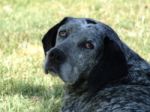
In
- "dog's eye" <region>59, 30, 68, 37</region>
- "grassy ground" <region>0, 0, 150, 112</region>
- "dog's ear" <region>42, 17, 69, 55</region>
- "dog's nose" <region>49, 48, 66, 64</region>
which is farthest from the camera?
"grassy ground" <region>0, 0, 150, 112</region>

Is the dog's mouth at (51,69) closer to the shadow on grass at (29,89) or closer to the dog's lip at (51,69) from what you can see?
the dog's lip at (51,69)

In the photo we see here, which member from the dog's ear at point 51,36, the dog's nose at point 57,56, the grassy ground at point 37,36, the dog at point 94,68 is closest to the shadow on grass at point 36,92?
the grassy ground at point 37,36

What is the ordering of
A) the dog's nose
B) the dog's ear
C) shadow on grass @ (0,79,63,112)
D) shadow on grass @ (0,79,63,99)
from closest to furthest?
the dog's nose, the dog's ear, shadow on grass @ (0,79,63,112), shadow on grass @ (0,79,63,99)

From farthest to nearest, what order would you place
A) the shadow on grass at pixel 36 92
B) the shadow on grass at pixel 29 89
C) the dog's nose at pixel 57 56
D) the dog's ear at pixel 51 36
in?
1. the shadow on grass at pixel 29 89
2. the shadow on grass at pixel 36 92
3. the dog's ear at pixel 51 36
4. the dog's nose at pixel 57 56

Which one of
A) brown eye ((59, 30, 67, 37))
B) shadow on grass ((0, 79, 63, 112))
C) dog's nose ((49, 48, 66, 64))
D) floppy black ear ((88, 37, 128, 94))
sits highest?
brown eye ((59, 30, 67, 37))

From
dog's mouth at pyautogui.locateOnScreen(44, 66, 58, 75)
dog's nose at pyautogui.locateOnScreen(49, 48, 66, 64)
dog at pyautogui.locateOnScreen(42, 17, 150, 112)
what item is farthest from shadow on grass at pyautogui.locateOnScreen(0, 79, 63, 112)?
dog's nose at pyautogui.locateOnScreen(49, 48, 66, 64)

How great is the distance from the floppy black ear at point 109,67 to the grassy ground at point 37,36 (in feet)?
4.50

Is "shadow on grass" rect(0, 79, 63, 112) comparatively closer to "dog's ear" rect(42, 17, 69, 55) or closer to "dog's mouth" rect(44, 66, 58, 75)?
"dog's ear" rect(42, 17, 69, 55)

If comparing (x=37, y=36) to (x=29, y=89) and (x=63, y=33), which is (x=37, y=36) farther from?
(x=63, y=33)

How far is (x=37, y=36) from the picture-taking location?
32.9ft

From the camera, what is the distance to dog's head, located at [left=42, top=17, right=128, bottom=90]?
580 cm

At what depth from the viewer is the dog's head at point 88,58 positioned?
580 centimetres

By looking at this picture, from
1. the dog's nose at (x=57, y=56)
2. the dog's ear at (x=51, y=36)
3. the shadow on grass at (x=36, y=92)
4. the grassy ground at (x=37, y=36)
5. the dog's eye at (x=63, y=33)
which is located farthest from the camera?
the grassy ground at (x=37, y=36)

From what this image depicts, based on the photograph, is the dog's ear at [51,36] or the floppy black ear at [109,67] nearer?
the floppy black ear at [109,67]
